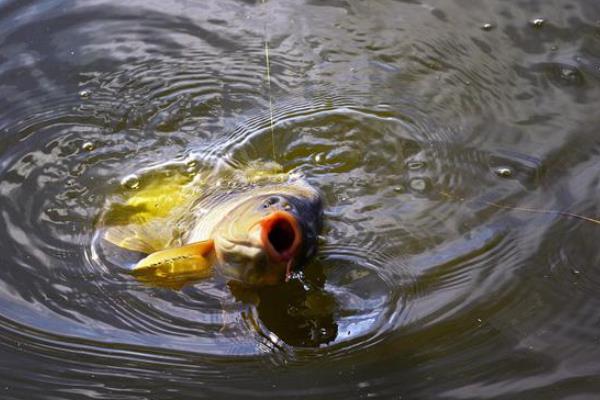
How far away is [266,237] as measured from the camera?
2258mm

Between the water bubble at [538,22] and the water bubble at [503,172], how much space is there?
37.4 inches

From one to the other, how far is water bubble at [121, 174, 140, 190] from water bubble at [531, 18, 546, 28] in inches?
72.1

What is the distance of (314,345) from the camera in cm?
250

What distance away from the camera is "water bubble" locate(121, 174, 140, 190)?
3.10 meters

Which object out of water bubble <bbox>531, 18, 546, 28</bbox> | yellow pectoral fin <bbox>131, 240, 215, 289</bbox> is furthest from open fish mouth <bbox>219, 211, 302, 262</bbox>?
water bubble <bbox>531, 18, 546, 28</bbox>

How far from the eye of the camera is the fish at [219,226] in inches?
91.3

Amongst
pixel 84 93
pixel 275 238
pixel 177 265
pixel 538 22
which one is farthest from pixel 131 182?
pixel 538 22

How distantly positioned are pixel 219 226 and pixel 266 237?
281 mm

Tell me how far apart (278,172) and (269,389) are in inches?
38.0

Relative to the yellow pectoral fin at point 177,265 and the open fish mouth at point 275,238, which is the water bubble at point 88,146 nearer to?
the yellow pectoral fin at point 177,265

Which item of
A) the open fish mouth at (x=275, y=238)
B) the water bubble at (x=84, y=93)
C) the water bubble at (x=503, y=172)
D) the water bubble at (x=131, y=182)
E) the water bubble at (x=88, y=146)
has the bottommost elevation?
the open fish mouth at (x=275, y=238)

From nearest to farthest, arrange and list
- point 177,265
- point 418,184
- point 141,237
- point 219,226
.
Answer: point 219,226 → point 177,265 → point 141,237 → point 418,184

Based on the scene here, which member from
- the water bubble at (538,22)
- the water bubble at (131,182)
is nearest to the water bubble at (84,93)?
the water bubble at (131,182)

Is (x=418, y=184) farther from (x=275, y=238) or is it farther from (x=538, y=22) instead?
(x=538, y=22)
